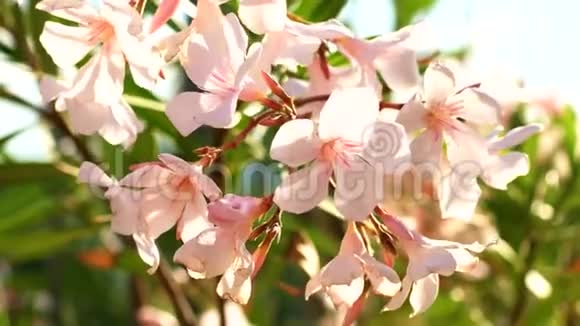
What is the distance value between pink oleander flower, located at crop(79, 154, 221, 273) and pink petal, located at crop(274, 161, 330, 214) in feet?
0.11

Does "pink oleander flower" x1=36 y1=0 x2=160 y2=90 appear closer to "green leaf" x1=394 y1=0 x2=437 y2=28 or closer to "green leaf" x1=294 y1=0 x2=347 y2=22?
"green leaf" x1=294 y1=0 x2=347 y2=22

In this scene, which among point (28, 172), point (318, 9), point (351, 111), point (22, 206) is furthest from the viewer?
point (22, 206)

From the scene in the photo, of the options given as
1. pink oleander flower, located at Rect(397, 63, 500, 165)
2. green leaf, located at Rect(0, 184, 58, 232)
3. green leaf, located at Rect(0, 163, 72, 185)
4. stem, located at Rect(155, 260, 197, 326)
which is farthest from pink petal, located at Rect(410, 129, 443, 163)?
green leaf, located at Rect(0, 184, 58, 232)

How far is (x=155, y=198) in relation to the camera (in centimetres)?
51

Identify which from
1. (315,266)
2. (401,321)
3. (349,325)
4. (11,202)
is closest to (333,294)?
(349,325)

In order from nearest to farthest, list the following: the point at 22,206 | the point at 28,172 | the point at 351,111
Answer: the point at 351,111
the point at 28,172
the point at 22,206

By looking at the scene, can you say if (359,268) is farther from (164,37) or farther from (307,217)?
(307,217)

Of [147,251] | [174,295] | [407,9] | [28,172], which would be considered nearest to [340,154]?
[147,251]

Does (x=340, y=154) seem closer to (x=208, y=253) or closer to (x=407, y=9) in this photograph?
(x=208, y=253)

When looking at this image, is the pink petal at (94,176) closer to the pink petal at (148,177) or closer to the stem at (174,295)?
the pink petal at (148,177)

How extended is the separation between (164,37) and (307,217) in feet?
1.86

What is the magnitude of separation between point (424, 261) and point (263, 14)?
0.14 metres

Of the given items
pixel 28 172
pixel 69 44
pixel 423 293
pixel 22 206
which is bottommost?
pixel 22 206

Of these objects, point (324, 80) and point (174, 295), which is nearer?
point (324, 80)
